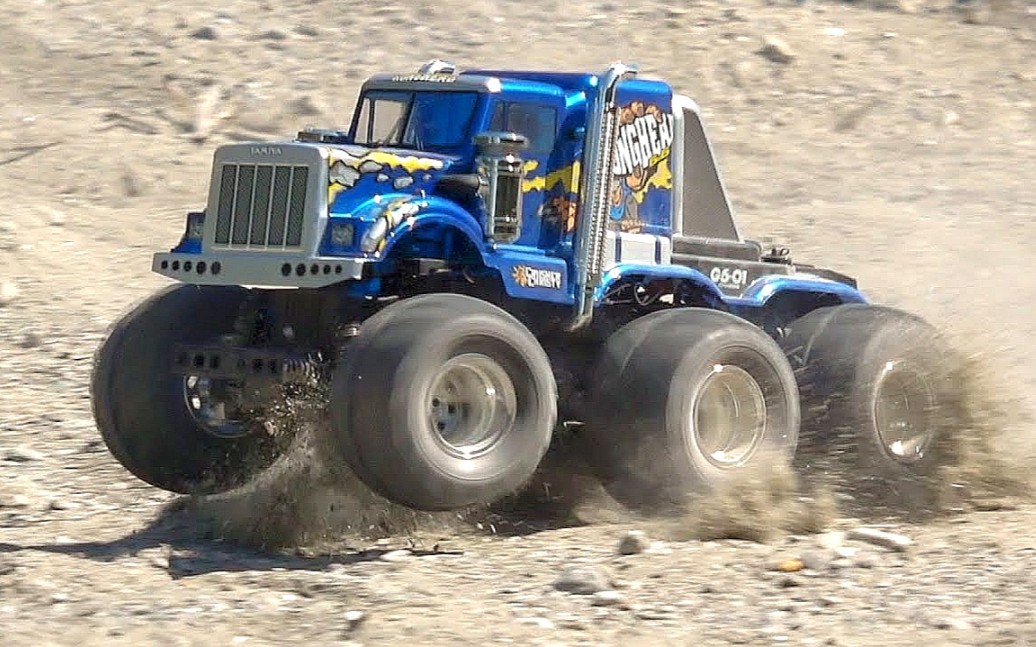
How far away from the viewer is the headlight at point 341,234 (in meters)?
8.99

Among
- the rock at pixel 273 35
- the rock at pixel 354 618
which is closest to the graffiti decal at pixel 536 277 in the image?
the rock at pixel 354 618

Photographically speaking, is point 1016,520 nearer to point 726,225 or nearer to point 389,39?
point 726,225

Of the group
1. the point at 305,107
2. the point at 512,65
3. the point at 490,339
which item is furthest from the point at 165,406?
the point at 512,65

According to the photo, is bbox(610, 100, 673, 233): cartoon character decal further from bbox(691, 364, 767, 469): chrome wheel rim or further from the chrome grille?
the chrome grille

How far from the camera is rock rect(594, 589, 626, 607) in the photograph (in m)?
7.75

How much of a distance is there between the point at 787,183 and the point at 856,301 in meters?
8.28

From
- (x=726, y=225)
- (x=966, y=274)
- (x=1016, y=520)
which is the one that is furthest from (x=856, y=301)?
(x=966, y=274)

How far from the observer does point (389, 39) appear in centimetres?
2242

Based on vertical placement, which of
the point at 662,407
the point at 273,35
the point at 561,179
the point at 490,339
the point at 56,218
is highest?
the point at 561,179

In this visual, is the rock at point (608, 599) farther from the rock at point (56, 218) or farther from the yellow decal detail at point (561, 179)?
the rock at point (56, 218)

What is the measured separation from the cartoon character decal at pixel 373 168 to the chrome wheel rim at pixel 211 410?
119cm

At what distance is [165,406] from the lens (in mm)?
9500

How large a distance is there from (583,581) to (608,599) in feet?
0.70

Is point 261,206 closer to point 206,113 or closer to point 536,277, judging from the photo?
point 536,277
